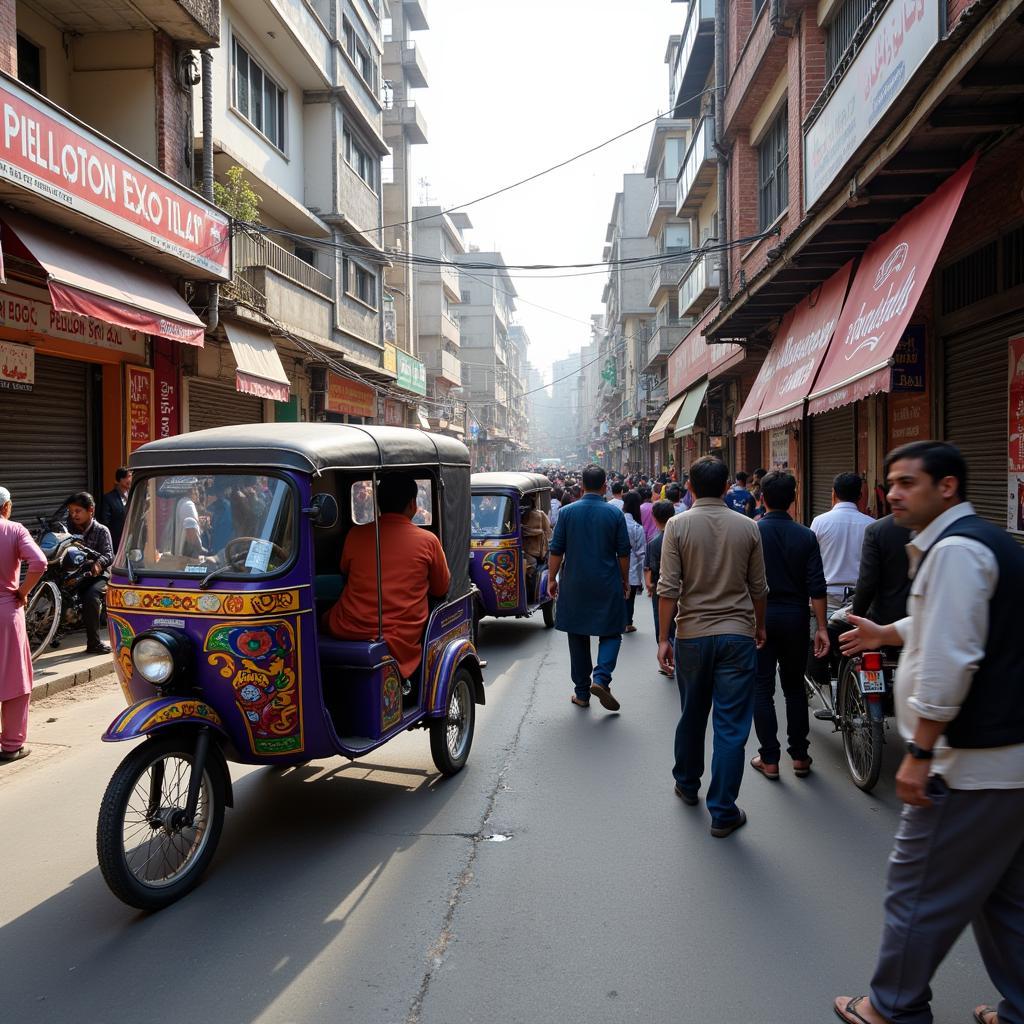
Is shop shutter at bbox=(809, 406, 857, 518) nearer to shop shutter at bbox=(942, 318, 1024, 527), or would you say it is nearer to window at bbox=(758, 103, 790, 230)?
shop shutter at bbox=(942, 318, 1024, 527)

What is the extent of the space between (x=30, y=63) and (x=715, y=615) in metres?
12.8

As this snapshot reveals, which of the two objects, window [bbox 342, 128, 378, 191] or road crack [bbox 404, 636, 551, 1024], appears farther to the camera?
Answer: window [bbox 342, 128, 378, 191]

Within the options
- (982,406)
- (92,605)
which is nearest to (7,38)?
(92,605)

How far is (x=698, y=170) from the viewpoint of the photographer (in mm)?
23031

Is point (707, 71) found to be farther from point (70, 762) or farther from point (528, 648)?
point (70, 762)

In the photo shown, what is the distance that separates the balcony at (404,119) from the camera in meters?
37.4

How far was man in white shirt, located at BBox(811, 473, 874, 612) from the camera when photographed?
6602 millimetres

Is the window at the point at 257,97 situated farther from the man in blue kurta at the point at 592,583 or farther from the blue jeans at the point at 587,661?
the blue jeans at the point at 587,661

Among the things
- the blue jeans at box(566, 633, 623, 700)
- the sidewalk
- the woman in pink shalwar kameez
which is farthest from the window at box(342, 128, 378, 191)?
the woman in pink shalwar kameez

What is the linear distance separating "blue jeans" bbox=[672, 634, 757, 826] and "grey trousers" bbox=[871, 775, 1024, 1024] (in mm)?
1930

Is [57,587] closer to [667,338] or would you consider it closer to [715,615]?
[715,615]

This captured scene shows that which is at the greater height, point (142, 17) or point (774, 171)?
point (142, 17)

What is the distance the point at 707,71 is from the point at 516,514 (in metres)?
17.4

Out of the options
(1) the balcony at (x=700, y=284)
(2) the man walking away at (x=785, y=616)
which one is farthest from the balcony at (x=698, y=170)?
(2) the man walking away at (x=785, y=616)
